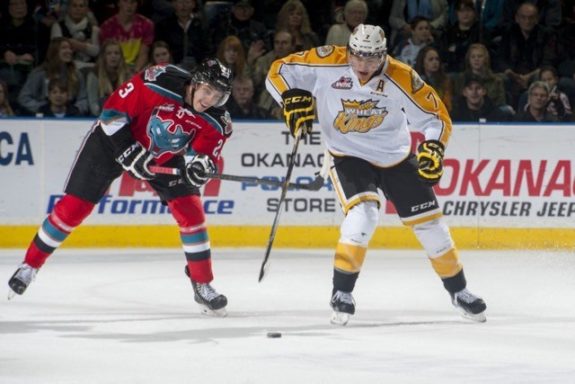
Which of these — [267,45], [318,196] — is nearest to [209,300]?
[318,196]

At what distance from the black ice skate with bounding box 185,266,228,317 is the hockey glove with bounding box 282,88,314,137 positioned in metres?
0.89

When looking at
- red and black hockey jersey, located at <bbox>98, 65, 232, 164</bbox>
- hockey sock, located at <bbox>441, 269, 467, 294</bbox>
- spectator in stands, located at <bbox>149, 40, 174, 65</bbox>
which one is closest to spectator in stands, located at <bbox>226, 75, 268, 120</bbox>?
spectator in stands, located at <bbox>149, 40, 174, 65</bbox>

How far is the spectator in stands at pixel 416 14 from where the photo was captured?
1164 centimetres

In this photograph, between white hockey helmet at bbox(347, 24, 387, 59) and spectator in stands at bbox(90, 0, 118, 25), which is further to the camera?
spectator in stands at bbox(90, 0, 118, 25)

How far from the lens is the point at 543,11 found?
1185cm

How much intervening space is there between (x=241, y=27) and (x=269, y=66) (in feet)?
1.93

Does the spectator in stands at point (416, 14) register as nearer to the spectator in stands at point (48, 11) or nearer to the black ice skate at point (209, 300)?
the spectator in stands at point (48, 11)

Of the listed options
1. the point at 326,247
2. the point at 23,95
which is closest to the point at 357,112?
the point at 326,247

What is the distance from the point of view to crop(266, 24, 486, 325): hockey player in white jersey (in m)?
6.98

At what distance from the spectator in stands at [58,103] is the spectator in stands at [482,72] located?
2.85 m

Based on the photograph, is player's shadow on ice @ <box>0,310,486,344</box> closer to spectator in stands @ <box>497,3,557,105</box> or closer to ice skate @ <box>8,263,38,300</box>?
ice skate @ <box>8,263,38,300</box>

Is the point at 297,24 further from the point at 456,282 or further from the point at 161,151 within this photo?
the point at 456,282

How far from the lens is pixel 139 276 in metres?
8.96

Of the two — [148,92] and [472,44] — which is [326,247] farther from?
[148,92]
